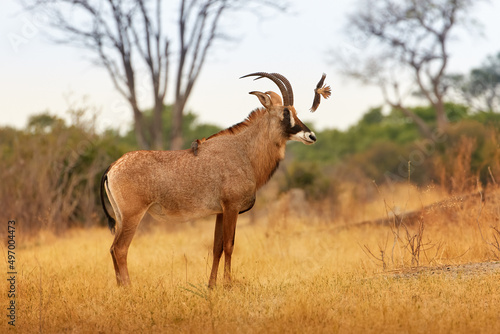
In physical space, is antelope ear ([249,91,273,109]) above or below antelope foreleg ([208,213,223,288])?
above

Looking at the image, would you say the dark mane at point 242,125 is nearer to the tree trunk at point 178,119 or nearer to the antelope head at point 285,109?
the antelope head at point 285,109

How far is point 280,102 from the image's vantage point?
729cm

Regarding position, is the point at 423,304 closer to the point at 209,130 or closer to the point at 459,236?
the point at 459,236

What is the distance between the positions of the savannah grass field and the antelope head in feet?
4.68

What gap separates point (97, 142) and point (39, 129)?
1.39 metres

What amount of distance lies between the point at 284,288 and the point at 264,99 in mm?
2245

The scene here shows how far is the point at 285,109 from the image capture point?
7.07 meters

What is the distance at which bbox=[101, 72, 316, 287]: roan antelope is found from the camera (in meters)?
6.80

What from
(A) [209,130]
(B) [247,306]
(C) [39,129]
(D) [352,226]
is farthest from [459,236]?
(A) [209,130]

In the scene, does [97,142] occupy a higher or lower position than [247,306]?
higher

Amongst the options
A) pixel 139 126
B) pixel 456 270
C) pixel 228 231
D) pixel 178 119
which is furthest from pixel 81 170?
pixel 456 270

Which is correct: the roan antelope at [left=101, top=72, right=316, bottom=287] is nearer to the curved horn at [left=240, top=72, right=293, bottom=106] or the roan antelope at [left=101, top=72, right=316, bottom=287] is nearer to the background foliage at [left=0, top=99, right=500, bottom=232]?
the curved horn at [left=240, top=72, right=293, bottom=106]

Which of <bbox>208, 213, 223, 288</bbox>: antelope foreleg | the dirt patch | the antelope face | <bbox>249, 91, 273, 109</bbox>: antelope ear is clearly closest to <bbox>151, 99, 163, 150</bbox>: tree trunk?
<bbox>208, 213, 223, 288</bbox>: antelope foreleg

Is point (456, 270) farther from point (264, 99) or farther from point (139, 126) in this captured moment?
A: point (139, 126)
